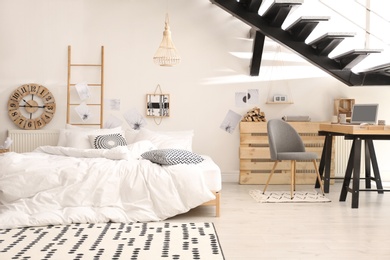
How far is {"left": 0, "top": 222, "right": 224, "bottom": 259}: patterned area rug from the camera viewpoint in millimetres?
3302

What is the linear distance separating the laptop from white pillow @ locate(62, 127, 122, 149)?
2725 mm

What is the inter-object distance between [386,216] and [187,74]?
317 cm

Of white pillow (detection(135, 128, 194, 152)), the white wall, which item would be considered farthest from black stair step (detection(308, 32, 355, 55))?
white pillow (detection(135, 128, 194, 152))

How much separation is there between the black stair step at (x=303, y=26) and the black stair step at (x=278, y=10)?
0.47 ft

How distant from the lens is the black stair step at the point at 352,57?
17.8 feet

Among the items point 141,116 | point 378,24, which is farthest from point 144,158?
point 378,24

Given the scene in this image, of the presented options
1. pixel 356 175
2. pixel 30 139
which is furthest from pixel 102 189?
pixel 30 139

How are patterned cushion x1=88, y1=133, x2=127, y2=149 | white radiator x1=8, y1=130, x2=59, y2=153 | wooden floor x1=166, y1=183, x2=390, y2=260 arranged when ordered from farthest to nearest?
white radiator x1=8, y1=130, x2=59, y2=153 → patterned cushion x1=88, y1=133, x2=127, y2=149 → wooden floor x1=166, y1=183, x2=390, y2=260

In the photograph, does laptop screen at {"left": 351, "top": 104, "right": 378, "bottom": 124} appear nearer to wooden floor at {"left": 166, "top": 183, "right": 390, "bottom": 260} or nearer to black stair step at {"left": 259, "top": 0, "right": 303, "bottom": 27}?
wooden floor at {"left": 166, "top": 183, "right": 390, "bottom": 260}

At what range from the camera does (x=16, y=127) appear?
262 inches

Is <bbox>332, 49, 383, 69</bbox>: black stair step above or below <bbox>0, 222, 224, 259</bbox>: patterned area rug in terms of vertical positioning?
above

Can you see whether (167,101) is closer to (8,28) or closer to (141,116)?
(141,116)

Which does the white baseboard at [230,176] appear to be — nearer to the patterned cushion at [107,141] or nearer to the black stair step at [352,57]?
the patterned cushion at [107,141]

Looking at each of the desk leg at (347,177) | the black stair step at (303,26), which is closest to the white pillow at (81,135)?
the black stair step at (303,26)
